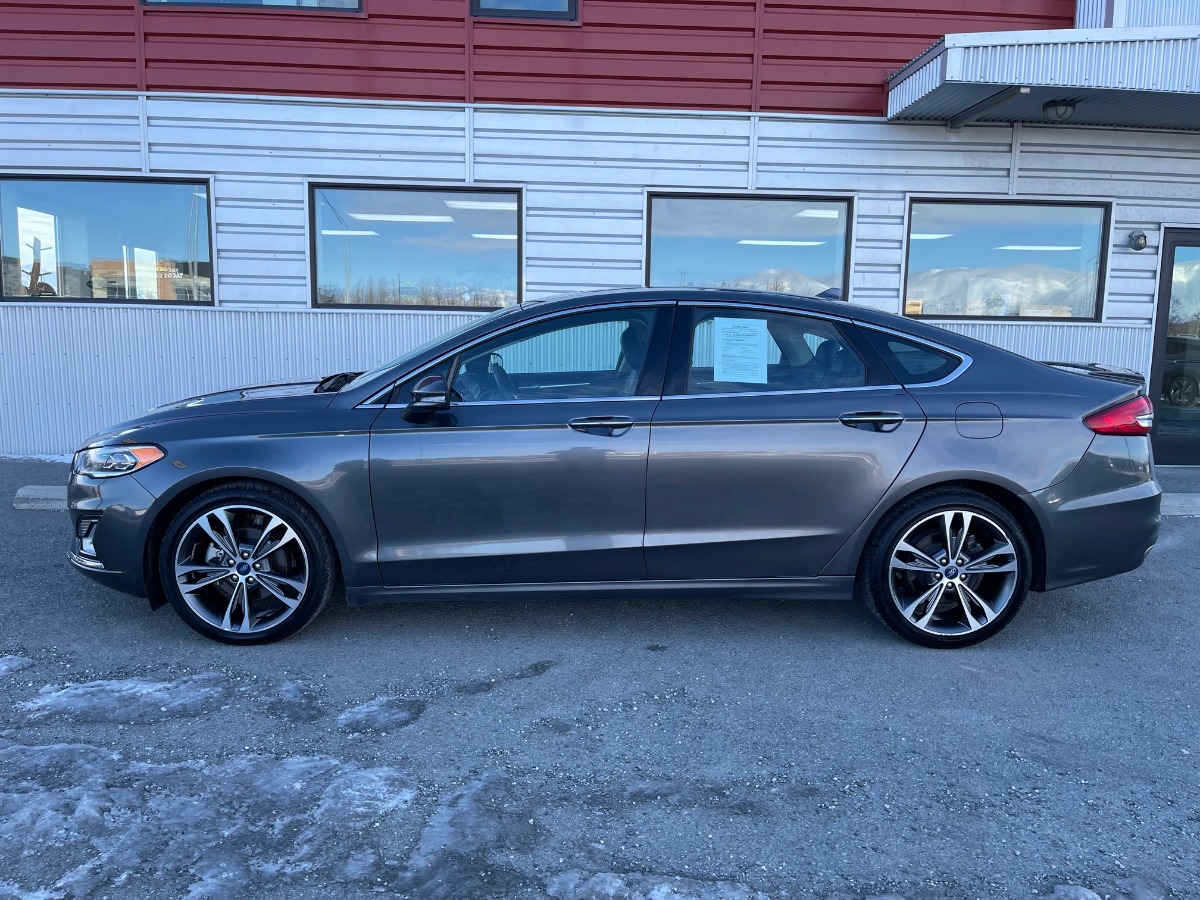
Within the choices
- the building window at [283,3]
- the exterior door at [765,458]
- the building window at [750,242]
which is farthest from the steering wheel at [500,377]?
the building window at [283,3]

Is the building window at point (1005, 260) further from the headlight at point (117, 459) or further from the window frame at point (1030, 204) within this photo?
the headlight at point (117, 459)

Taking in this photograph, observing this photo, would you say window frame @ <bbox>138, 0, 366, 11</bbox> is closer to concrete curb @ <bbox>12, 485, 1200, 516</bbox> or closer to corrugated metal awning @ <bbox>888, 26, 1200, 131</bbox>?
concrete curb @ <bbox>12, 485, 1200, 516</bbox>

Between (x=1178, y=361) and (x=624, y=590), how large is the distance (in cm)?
756

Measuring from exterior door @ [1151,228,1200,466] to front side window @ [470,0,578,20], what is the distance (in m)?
6.33

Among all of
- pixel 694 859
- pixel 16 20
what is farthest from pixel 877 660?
pixel 16 20

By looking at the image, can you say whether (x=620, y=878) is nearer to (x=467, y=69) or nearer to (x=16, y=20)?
(x=467, y=69)

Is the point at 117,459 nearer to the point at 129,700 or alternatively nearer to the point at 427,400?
the point at 129,700

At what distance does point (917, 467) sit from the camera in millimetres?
3801

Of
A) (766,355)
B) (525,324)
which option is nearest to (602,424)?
(525,324)

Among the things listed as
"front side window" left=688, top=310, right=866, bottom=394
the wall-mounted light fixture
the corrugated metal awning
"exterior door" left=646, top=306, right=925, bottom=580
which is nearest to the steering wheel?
"exterior door" left=646, top=306, right=925, bottom=580

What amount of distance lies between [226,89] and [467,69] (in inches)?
87.5

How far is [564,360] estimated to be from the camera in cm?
403

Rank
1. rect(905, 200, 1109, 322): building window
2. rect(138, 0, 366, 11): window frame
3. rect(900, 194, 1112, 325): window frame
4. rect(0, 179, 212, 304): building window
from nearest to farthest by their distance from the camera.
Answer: rect(138, 0, 366, 11): window frame
rect(0, 179, 212, 304): building window
rect(900, 194, 1112, 325): window frame
rect(905, 200, 1109, 322): building window

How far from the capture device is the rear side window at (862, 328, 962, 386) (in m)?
3.92
